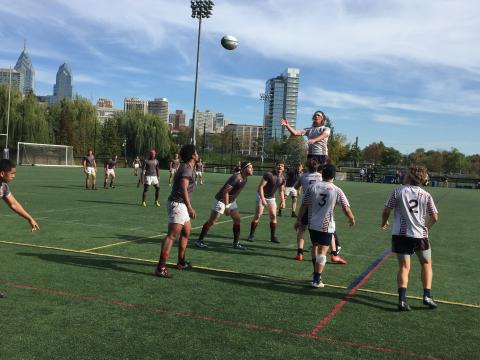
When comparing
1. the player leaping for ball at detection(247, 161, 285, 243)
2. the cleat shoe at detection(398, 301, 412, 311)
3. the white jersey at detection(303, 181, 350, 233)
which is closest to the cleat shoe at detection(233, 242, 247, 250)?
the player leaping for ball at detection(247, 161, 285, 243)

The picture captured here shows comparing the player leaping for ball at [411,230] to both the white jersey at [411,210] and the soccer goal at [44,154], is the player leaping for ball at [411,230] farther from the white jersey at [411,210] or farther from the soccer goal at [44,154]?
the soccer goal at [44,154]

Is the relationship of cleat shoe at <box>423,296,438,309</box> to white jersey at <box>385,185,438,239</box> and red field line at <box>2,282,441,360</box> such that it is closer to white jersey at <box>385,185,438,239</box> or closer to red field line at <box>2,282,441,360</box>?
white jersey at <box>385,185,438,239</box>

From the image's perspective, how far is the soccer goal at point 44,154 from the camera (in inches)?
2120

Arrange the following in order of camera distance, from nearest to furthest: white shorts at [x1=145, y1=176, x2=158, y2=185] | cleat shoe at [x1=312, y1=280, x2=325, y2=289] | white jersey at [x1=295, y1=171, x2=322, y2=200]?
1. cleat shoe at [x1=312, y1=280, x2=325, y2=289]
2. white jersey at [x1=295, y1=171, x2=322, y2=200]
3. white shorts at [x1=145, y1=176, x2=158, y2=185]

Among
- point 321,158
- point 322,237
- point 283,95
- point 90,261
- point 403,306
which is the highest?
point 283,95

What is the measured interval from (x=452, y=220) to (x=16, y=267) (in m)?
14.7

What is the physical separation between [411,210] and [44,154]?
56.3 meters

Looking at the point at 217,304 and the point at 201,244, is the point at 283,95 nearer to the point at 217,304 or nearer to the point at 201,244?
the point at 201,244

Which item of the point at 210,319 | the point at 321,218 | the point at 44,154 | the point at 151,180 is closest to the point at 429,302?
the point at 321,218

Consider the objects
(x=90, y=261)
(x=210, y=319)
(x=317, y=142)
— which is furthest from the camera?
(x=317, y=142)

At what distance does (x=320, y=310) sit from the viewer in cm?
559

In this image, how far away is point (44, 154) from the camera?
56031 millimetres

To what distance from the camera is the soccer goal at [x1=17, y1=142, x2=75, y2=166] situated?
177 ft

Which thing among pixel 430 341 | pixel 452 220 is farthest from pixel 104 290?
pixel 452 220
